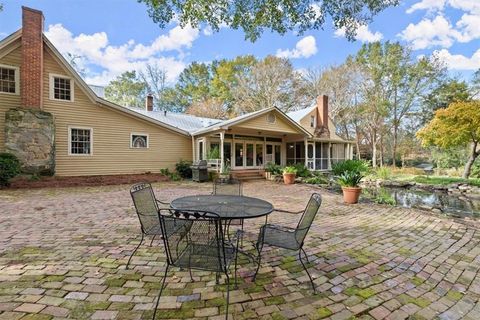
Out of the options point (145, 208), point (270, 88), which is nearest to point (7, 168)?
point (145, 208)

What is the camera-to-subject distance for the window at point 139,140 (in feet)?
42.8

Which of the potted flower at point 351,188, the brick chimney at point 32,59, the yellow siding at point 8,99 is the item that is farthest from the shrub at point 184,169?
the potted flower at point 351,188

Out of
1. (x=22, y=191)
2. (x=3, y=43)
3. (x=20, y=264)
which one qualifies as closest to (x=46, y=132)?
(x=22, y=191)

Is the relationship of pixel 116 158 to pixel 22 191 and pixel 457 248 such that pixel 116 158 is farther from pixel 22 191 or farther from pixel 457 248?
pixel 457 248

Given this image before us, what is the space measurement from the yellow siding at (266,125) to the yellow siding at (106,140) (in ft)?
13.4

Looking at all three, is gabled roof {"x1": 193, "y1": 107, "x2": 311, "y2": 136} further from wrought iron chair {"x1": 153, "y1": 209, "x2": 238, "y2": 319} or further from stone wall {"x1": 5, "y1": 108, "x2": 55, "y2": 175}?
wrought iron chair {"x1": 153, "y1": 209, "x2": 238, "y2": 319}

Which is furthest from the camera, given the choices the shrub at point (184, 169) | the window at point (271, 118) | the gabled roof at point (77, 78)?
the window at point (271, 118)

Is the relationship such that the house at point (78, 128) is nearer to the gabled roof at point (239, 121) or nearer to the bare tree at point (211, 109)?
the gabled roof at point (239, 121)

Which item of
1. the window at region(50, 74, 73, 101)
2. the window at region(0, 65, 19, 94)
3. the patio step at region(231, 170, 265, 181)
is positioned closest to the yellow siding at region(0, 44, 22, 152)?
the window at region(0, 65, 19, 94)

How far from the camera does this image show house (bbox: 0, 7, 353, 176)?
32.4 ft

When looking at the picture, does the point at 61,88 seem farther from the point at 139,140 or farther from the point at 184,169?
the point at 184,169

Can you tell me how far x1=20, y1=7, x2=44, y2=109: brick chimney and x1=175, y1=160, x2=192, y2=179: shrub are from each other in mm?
6516

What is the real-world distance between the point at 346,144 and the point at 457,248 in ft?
61.0

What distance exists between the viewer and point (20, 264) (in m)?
2.82
